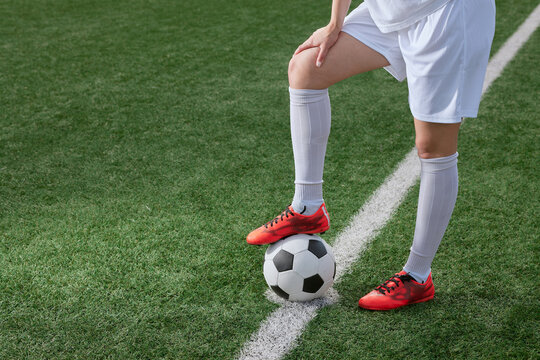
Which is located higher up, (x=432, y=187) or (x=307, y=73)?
(x=307, y=73)

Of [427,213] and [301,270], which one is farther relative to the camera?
[301,270]

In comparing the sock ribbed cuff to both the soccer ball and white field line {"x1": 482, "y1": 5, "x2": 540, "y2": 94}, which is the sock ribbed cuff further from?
white field line {"x1": 482, "y1": 5, "x2": 540, "y2": 94}

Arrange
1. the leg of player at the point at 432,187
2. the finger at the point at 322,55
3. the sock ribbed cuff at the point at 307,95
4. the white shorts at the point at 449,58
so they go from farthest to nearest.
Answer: the sock ribbed cuff at the point at 307,95
the finger at the point at 322,55
the leg of player at the point at 432,187
the white shorts at the point at 449,58

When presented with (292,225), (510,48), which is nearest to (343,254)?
(292,225)

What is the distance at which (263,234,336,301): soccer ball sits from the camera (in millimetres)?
1945

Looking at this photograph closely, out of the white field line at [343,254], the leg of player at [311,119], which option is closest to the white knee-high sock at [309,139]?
the leg of player at [311,119]

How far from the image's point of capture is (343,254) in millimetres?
2285

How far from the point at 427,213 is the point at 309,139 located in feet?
1.65

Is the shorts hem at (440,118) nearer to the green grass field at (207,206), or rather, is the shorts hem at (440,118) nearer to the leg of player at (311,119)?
the leg of player at (311,119)

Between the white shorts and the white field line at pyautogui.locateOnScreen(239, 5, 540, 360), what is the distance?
31.7 inches

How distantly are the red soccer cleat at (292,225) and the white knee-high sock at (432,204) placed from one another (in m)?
0.40

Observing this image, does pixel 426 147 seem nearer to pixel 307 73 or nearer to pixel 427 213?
pixel 427 213

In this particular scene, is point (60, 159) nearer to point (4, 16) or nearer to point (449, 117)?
point (449, 117)

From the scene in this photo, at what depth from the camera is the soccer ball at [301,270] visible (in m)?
1.95
